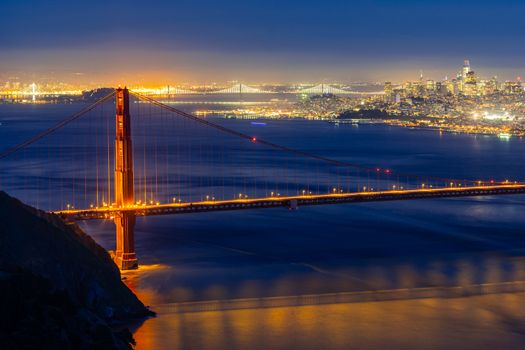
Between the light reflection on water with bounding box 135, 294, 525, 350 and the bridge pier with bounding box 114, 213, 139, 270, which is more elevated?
the bridge pier with bounding box 114, 213, 139, 270

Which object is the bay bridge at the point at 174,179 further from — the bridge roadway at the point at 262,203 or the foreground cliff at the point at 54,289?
the foreground cliff at the point at 54,289

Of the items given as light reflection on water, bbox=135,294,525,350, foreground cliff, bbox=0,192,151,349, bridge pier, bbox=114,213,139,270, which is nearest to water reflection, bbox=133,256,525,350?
light reflection on water, bbox=135,294,525,350

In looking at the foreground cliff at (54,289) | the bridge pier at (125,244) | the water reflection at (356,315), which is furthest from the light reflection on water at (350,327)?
the bridge pier at (125,244)

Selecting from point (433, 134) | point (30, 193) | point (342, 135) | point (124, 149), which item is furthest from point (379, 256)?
point (433, 134)

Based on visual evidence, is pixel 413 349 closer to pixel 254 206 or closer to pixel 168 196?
pixel 254 206

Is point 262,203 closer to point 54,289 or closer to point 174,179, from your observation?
point 54,289

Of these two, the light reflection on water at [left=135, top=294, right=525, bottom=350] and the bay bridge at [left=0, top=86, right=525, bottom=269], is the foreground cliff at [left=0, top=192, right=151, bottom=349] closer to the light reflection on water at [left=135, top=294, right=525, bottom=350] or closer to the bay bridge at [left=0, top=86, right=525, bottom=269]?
the light reflection on water at [left=135, top=294, right=525, bottom=350]

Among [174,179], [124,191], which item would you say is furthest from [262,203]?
[174,179]
